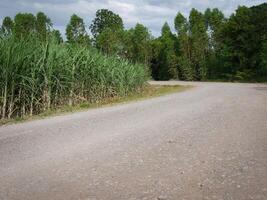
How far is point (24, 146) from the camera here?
21.8 ft

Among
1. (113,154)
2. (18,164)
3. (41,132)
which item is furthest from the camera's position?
(41,132)

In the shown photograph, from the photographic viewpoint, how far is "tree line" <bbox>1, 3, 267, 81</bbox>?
153ft

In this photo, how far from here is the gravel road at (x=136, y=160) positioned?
420 centimetres

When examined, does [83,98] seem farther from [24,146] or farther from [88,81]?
[24,146]

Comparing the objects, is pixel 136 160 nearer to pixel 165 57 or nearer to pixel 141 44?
pixel 141 44

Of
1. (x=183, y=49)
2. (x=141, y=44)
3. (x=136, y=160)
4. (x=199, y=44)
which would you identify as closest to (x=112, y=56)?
(x=136, y=160)

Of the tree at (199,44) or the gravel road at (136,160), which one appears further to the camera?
the tree at (199,44)

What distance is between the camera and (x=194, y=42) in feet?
201

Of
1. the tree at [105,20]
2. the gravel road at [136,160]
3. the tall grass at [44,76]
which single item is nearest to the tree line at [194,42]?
the tree at [105,20]

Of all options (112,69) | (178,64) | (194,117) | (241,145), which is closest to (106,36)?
(178,64)

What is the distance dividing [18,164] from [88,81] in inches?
397

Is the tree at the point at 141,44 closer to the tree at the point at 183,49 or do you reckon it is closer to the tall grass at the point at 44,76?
the tree at the point at 183,49

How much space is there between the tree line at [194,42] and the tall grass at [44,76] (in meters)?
23.2

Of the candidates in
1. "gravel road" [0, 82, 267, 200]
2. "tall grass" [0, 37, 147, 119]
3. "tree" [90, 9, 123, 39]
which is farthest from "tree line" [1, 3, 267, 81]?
"gravel road" [0, 82, 267, 200]
